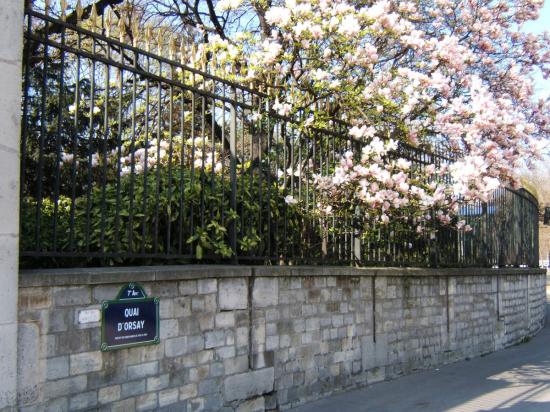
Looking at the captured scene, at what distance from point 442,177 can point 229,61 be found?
12.7 feet

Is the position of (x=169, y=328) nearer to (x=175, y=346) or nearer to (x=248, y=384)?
(x=175, y=346)

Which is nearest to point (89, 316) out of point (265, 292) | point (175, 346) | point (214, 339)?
point (175, 346)

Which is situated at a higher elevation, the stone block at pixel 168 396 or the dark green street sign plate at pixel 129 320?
the dark green street sign plate at pixel 129 320

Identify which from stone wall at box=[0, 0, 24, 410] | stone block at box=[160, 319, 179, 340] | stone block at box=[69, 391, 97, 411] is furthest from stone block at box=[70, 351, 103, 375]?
stone block at box=[160, 319, 179, 340]

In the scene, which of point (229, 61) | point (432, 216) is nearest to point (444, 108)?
point (432, 216)

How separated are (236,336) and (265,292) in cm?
65

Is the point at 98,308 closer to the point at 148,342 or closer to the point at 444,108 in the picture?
the point at 148,342

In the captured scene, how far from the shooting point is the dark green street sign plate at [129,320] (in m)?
5.09

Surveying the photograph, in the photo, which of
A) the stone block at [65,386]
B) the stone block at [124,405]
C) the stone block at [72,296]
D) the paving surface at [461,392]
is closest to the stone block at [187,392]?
the stone block at [124,405]

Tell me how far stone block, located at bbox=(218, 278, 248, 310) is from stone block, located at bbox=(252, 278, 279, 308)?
6.5 inches

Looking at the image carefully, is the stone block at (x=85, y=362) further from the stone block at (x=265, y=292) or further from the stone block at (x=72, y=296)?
the stone block at (x=265, y=292)

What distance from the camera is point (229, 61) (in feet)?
29.8

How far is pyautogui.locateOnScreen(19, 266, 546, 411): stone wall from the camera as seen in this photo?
4707mm

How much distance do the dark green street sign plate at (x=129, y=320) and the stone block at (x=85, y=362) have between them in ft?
0.29
